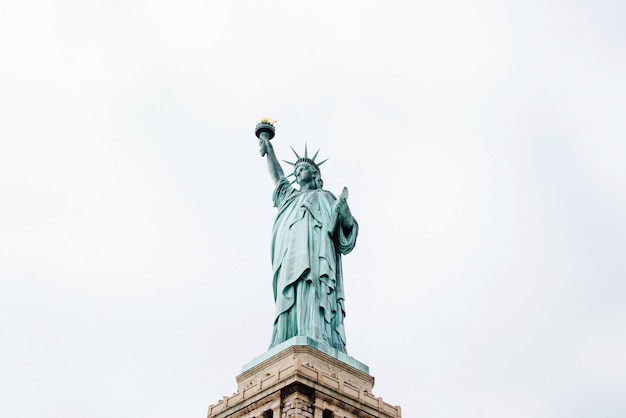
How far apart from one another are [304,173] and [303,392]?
29.7ft

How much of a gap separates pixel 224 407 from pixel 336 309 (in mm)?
4185

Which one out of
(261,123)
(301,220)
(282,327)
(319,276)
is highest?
(261,123)

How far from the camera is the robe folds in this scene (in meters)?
22.1

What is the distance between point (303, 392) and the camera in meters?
19.2

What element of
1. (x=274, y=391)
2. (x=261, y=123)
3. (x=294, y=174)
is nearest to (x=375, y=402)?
(x=274, y=391)

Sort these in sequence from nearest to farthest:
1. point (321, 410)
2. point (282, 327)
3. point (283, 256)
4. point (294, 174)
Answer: point (321, 410)
point (282, 327)
point (283, 256)
point (294, 174)

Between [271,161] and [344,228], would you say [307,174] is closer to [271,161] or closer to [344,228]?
[271,161]

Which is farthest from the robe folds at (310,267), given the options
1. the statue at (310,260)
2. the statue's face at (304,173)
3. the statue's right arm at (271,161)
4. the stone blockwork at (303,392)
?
the statue's right arm at (271,161)

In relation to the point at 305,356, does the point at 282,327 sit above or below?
above

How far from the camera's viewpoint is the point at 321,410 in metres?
19.1

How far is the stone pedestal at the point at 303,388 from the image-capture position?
19.2 metres

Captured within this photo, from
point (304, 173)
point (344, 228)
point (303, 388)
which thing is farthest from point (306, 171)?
point (303, 388)

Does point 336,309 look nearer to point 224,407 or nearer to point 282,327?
point 282,327

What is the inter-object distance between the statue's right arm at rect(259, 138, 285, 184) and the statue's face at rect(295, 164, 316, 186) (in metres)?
0.82
